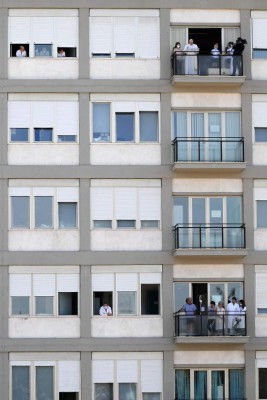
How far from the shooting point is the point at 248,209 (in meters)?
52.8

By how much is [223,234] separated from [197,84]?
634cm

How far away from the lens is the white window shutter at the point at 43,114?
174 ft

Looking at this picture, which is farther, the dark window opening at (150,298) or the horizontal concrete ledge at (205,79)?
the dark window opening at (150,298)

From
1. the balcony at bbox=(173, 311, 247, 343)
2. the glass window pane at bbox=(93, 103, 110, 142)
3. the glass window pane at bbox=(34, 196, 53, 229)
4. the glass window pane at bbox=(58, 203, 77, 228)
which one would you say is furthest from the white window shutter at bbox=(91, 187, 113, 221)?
the balcony at bbox=(173, 311, 247, 343)

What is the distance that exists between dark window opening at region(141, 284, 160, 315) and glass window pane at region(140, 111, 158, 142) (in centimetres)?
621

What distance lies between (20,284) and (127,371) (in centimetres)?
567

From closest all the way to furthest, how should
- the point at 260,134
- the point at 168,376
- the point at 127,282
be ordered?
1. the point at 168,376
2. the point at 127,282
3. the point at 260,134

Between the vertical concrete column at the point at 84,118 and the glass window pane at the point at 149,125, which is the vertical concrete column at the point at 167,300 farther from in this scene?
the vertical concrete column at the point at 84,118

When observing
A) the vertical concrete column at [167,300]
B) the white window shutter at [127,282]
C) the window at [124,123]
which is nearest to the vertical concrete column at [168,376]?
the vertical concrete column at [167,300]

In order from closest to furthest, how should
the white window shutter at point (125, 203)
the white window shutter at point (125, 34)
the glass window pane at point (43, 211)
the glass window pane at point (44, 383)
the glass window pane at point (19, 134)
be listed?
1. the glass window pane at point (44, 383)
2. the glass window pane at point (43, 211)
3. the white window shutter at point (125, 203)
4. the glass window pane at point (19, 134)
5. the white window shutter at point (125, 34)

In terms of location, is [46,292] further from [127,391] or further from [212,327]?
[212,327]

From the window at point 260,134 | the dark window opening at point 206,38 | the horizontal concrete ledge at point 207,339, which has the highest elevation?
the dark window opening at point 206,38

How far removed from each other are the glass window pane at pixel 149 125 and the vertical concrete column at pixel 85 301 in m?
6.12

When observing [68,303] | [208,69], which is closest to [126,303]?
[68,303]
